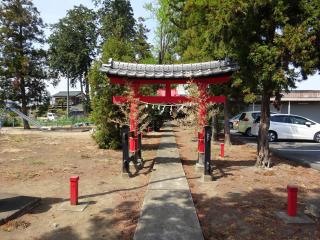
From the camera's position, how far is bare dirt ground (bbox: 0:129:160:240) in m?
6.62

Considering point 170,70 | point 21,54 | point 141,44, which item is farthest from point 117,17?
point 170,70

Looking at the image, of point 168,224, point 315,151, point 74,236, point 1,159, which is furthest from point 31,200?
point 315,151

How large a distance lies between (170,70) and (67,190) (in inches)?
208

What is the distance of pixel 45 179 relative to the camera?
10.9 meters

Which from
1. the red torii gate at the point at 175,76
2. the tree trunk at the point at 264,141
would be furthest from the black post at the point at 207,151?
the tree trunk at the point at 264,141

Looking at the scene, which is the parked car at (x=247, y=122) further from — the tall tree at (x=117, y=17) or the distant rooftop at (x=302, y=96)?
the tall tree at (x=117, y=17)

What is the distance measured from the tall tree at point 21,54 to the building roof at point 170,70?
23949mm

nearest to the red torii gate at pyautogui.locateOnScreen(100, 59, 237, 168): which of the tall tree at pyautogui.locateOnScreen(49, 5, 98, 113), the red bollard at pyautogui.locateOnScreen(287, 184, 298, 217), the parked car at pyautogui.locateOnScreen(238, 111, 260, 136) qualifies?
the red bollard at pyautogui.locateOnScreen(287, 184, 298, 217)

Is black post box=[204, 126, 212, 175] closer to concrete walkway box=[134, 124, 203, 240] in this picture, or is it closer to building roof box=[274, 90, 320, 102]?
concrete walkway box=[134, 124, 203, 240]

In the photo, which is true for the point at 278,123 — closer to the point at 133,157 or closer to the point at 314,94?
the point at 133,157

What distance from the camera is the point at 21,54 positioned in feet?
113

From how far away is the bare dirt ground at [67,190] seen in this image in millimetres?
6616

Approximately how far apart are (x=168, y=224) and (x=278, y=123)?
17083mm

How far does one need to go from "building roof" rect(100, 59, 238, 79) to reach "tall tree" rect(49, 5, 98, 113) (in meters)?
44.0
